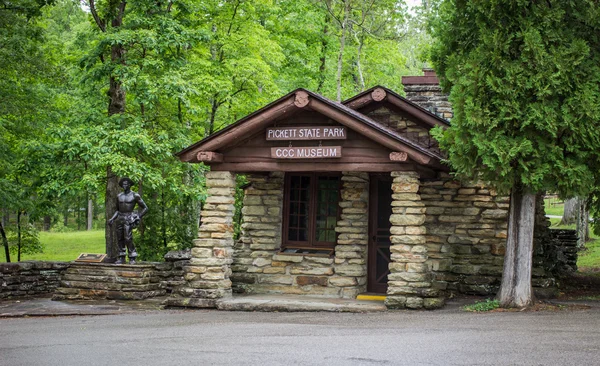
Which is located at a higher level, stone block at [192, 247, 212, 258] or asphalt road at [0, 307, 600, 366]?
stone block at [192, 247, 212, 258]

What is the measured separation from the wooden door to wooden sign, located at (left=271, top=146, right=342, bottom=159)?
2014 mm

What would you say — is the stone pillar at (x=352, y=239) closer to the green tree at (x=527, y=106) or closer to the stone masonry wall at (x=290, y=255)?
the stone masonry wall at (x=290, y=255)

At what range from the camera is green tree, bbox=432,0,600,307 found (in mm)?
11117

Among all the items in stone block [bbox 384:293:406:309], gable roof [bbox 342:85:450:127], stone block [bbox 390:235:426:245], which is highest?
gable roof [bbox 342:85:450:127]

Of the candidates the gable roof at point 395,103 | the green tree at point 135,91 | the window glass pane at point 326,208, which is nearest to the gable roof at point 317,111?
the gable roof at point 395,103

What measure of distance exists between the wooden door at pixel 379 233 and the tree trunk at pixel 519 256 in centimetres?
292

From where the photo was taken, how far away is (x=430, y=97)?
53.4 ft

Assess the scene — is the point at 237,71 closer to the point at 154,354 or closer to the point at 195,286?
the point at 195,286

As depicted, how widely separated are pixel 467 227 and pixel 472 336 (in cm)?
486

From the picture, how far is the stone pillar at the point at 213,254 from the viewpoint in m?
13.4

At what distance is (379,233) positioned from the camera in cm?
1458

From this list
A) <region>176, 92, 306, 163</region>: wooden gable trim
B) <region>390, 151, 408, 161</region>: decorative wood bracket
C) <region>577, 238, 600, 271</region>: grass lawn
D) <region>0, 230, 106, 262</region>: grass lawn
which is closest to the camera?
<region>390, 151, 408, 161</region>: decorative wood bracket

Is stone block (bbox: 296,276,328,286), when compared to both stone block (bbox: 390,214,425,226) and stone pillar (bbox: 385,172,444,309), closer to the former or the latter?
stone pillar (bbox: 385,172,444,309)

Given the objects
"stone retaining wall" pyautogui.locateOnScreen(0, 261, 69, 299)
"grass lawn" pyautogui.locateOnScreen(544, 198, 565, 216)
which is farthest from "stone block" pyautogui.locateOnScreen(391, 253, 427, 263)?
"grass lawn" pyautogui.locateOnScreen(544, 198, 565, 216)
